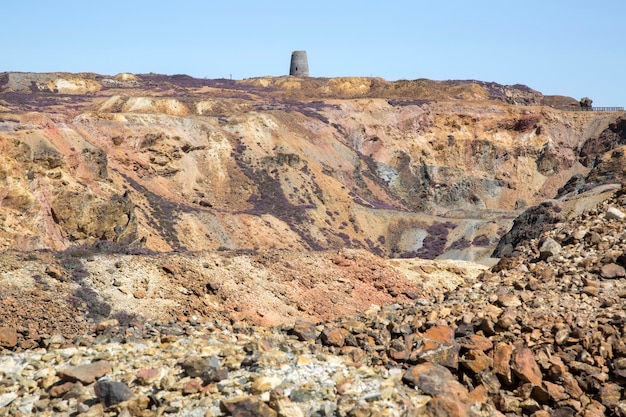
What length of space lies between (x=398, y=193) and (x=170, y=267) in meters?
61.5

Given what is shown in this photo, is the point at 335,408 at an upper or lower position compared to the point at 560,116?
lower

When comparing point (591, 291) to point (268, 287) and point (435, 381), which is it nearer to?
point (435, 381)

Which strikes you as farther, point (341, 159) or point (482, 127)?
point (482, 127)

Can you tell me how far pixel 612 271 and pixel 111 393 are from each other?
35.0 feet

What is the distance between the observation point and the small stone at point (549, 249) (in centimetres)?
1722

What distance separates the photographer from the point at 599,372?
13.3m

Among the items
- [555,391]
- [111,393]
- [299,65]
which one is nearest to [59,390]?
[111,393]

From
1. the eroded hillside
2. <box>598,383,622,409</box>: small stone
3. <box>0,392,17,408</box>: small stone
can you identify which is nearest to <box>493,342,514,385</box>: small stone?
<box>598,383,622,409</box>: small stone

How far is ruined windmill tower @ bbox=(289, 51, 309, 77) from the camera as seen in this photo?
4916 inches

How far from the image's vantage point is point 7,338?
57.8 feet

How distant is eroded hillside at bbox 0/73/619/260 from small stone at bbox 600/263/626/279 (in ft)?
104

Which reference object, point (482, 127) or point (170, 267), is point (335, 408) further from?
point (482, 127)

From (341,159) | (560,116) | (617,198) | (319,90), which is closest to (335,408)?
(617,198)

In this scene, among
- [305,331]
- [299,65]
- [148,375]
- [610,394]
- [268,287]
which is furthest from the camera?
[299,65]
